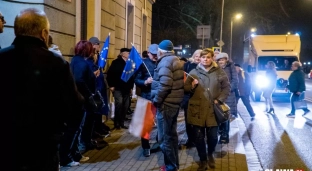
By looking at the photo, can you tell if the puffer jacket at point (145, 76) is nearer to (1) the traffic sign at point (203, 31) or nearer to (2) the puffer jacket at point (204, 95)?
(2) the puffer jacket at point (204, 95)

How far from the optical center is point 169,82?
17.2ft

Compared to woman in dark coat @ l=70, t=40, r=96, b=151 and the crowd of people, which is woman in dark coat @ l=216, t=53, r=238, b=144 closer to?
the crowd of people

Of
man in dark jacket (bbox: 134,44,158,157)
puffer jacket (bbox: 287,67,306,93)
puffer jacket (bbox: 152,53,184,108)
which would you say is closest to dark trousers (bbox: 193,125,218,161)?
puffer jacket (bbox: 152,53,184,108)

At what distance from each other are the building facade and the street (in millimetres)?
4332

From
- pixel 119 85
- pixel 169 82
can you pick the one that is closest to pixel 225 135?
pixel 119 85

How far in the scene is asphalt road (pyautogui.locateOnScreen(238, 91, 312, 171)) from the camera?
679 cm

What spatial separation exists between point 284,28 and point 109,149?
30604 mm

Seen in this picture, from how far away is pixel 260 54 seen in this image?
1848 cm

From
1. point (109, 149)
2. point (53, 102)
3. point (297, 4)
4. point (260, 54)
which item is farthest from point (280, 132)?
point (297, 4)

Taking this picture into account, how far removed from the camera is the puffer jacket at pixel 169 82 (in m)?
5.24

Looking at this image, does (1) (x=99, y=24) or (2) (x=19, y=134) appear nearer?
(2) (x=19, y=134)

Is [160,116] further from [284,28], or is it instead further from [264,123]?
[284,28]

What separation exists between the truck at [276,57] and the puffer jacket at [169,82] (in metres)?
13.0

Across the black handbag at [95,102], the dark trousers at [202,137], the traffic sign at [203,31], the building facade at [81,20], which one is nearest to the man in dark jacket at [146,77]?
the black handbag at [95,102]
